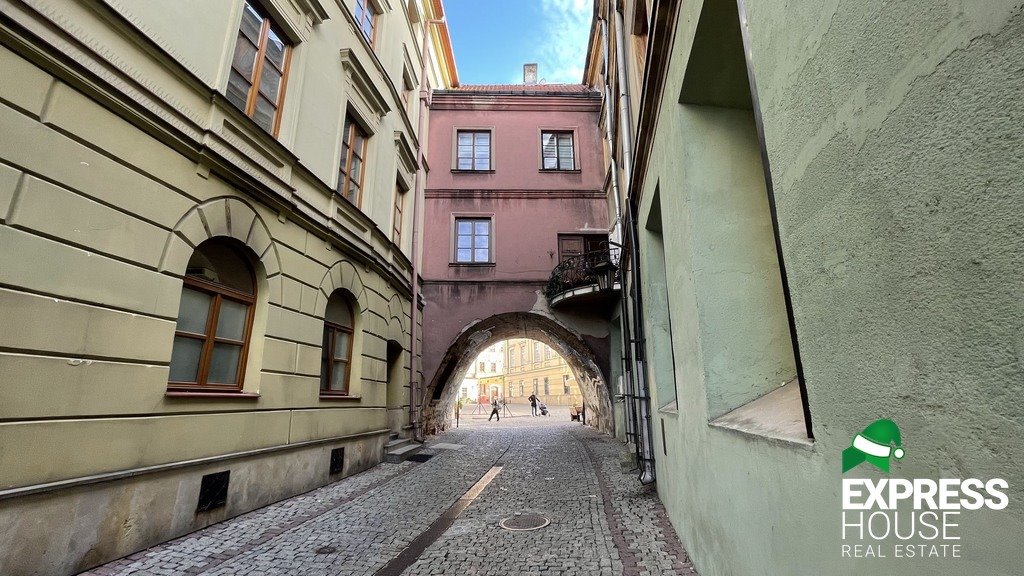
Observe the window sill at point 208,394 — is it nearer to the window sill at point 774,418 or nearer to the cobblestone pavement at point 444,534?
the cobblestone pavement at point 444,534

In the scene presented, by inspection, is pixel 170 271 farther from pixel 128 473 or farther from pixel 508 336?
pixel 508 336

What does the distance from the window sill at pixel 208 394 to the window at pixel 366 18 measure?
7081 mm

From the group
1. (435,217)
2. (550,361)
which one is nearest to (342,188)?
(435,217)

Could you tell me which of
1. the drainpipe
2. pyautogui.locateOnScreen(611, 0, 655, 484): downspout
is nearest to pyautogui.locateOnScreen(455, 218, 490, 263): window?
the drainpipe

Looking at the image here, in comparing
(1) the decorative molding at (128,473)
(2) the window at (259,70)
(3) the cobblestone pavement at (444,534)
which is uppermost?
(2) the window at (259,70)

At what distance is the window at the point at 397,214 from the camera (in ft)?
35.4

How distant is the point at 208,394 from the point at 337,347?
3.05 meters

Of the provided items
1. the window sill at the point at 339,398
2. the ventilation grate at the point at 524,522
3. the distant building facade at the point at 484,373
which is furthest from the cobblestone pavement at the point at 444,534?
the distant building facade at the point at 484,373

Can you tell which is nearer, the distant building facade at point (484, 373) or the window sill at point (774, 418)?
the window sill at point (774, 418)

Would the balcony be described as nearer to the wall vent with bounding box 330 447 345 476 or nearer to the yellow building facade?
the wall vent with bounding box 330 447 345 476

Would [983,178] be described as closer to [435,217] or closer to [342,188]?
[342,188]

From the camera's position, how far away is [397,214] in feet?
37.3

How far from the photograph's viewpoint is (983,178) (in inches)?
36.6

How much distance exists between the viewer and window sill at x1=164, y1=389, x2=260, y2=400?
444 centimetres
